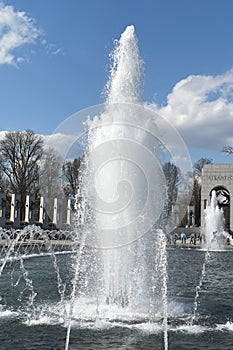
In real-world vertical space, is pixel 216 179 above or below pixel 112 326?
above

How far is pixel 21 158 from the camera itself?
56.6 m

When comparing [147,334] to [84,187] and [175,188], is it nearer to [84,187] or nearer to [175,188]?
[84,187]

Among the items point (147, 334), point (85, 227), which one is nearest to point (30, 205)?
point (85, 227)

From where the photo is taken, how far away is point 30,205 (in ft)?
166

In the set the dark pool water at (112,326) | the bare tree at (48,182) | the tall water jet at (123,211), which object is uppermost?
the bare tree at (48,182)

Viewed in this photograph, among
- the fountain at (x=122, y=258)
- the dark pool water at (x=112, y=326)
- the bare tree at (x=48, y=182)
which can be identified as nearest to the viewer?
the dark pool water at (x=112, y=326)

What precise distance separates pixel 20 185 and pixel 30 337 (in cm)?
Answer: 4937

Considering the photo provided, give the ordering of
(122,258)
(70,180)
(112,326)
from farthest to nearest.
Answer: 1. (70,180)
2. (122,258)
3. (112,326)

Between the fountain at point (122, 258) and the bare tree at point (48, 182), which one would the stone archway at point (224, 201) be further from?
the fountain at point (122, 258)

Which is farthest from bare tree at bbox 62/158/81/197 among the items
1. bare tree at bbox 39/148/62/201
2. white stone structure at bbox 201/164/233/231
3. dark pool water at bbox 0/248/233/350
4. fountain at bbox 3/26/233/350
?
fountain at bbox 3/26/233/350

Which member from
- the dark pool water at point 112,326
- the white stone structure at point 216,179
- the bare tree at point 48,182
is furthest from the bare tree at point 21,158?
the dark pool water at point 112,326

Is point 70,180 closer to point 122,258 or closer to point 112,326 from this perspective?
point 122,258

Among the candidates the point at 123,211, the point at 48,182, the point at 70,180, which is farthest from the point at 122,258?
the point at 70,180

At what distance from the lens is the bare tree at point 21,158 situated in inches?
2218
